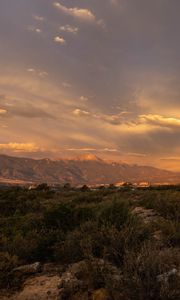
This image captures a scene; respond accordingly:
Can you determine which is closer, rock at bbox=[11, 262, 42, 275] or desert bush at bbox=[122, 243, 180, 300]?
desert bush at bbox=[122, 243, 180, 300]

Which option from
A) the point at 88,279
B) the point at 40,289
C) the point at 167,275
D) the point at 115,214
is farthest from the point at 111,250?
the point at 115,214

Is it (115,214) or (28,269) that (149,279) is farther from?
(115,214)

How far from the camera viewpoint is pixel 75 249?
8383mm

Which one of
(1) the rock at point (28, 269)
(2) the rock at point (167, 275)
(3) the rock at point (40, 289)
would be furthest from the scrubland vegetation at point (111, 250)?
(3) the rock at point (40, 289)

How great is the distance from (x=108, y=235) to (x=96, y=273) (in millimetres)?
1222

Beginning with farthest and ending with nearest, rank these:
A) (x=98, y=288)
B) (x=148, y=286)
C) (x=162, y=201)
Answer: (x=162, y=201) → (x=98, y=288) → (x=148, y=286)

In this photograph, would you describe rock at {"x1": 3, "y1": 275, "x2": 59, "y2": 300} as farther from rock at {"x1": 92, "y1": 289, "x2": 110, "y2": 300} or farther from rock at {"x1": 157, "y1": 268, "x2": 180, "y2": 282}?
rock at {"x1": 157, "y1": 268, "x2": 180, "y2": 282}

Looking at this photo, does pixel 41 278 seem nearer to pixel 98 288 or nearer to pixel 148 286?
pixel 98 288

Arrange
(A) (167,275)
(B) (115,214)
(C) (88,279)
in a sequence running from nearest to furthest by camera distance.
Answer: (A) (167,275) < (C) (88,279) < (B) (115,214)

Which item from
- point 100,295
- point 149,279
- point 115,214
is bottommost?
point 100,295

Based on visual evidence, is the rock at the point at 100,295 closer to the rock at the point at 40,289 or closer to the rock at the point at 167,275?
the rock at the point at 40,289

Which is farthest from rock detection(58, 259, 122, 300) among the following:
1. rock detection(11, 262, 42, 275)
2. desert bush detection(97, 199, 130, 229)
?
desert bush detection(97, 199, 130, 229)

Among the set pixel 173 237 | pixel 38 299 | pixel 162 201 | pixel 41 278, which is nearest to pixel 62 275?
pixel 41 278

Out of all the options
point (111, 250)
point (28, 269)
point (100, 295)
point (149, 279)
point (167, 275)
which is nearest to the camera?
point (149, 279)
